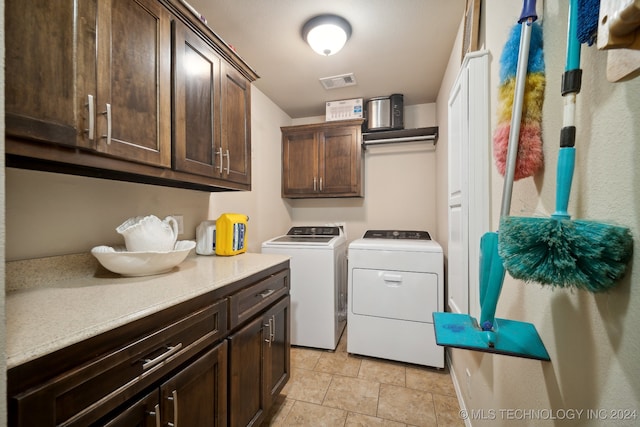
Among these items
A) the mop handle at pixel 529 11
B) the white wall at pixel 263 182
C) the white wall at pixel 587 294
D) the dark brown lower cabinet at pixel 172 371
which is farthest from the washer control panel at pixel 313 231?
the mop handle at pixel 529 11

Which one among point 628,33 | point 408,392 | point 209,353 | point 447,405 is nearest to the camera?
point 628,33

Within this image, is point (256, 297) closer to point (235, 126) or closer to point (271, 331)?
point (271, 331)

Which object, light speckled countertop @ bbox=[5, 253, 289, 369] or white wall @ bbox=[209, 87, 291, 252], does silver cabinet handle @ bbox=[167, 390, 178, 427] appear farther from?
white wall @ bbox=[209, 87, 291, 252]

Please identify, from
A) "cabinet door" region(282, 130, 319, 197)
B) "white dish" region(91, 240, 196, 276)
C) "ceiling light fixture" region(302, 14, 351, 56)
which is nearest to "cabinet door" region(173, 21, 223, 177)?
"white dish" region(91, 240, 196, 276)

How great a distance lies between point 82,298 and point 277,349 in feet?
3.34

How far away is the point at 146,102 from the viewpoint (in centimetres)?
104

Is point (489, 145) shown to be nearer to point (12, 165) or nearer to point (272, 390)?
point (272, 390)

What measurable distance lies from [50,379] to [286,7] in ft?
6.31

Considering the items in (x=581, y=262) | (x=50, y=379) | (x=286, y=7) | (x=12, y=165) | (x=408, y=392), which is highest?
(x=286, y=7)

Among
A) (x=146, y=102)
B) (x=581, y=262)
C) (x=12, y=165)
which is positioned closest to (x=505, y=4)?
(x=581, y=262)

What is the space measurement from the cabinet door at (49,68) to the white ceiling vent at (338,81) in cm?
178

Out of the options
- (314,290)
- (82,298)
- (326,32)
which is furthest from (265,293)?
(326,32)

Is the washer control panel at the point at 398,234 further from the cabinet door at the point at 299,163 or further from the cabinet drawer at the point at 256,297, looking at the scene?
the cabinet drawer at the point at 256,297

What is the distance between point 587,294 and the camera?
1.69 feet
